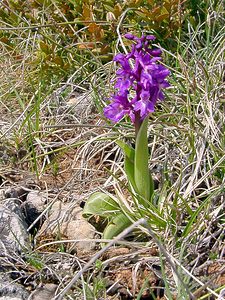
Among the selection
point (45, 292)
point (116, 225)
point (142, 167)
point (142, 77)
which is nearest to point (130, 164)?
point (142, 167)

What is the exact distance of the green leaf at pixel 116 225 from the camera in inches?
73.1

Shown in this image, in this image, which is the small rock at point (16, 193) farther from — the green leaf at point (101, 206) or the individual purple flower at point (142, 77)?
the individual purple flower at point (142, 77)

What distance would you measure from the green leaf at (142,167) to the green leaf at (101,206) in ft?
0.34

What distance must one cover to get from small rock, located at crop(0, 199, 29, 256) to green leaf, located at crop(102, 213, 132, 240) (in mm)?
225

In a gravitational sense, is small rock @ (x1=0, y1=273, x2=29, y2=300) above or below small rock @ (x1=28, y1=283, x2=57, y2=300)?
above

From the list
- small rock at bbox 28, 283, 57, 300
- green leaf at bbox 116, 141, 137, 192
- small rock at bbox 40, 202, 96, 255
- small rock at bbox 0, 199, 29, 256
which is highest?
green leaf at bbox 116, 141, 137, 192

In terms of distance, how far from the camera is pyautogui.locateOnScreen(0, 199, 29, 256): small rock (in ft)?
A: 6.10

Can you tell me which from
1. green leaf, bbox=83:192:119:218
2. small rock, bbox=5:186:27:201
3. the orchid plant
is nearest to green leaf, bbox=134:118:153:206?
the orchid plant

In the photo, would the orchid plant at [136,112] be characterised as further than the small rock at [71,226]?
No

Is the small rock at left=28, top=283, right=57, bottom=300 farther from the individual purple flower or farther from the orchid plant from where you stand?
the individual purple flower

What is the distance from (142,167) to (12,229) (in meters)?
0.42

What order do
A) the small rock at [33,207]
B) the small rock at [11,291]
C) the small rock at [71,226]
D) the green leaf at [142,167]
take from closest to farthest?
the small rock at [11,291] → the green leaf at [142,167] → the small rock at [71,226] → the small rock at [33,207]

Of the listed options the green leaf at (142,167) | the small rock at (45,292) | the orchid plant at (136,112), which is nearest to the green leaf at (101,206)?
the orchid plant at (136,112)

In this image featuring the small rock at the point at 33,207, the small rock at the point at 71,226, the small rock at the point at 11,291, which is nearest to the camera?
the small rock at the point at 11,291
